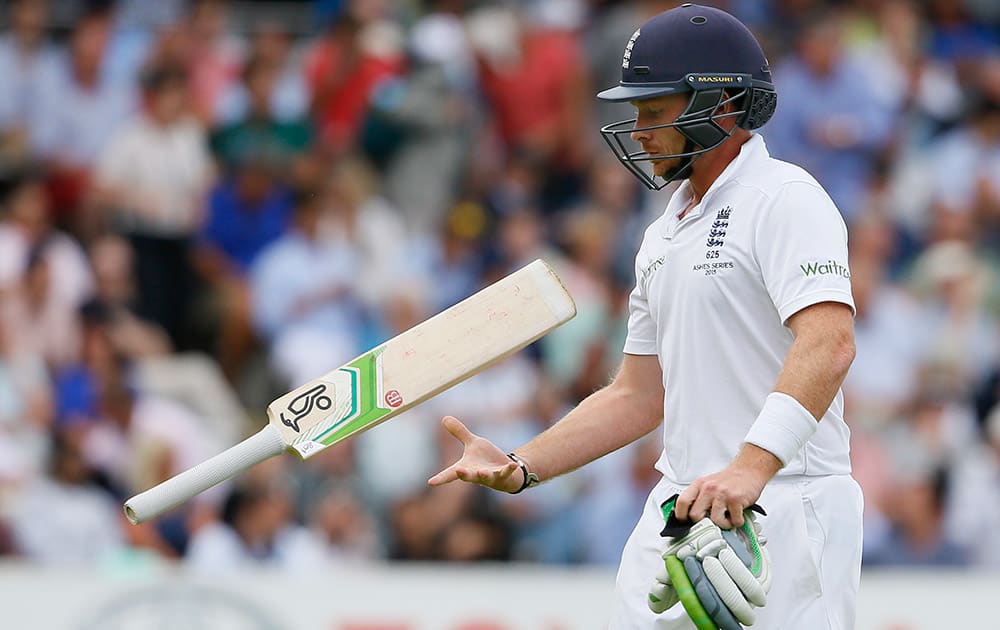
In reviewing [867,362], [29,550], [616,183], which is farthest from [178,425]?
[867,362]

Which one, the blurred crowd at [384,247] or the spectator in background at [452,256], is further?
the spectator in background at [452,256]

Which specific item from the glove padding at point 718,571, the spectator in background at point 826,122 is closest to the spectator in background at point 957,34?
the spectator in background at point 826,122

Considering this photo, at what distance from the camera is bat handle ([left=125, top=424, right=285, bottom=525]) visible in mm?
3656

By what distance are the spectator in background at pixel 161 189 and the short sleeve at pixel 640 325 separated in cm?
457

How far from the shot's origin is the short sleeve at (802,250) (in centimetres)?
342

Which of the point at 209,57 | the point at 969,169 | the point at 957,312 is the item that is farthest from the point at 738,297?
the point at 969,169

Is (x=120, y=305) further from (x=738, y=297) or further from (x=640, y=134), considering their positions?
(x=738, y=297)

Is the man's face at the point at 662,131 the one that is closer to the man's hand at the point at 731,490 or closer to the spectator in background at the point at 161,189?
the man's hand at the point at 731,490

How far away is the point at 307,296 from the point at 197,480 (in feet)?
15.1

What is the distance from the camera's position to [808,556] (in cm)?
358

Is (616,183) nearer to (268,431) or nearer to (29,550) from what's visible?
(29,550)

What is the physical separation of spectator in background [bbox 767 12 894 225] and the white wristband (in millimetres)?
6089

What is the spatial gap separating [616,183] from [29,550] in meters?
3.57

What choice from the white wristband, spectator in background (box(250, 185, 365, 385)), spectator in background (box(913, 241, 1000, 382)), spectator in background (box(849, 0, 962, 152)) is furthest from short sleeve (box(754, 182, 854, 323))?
spectator in background (box(849, 0, 962, 152))
